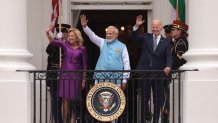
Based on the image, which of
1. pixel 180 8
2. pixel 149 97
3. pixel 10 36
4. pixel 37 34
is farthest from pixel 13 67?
pixel 180 8

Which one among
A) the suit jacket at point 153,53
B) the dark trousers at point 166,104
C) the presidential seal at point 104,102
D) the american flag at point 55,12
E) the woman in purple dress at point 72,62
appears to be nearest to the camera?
the presidential seal at point 104,102

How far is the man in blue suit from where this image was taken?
11.1 m

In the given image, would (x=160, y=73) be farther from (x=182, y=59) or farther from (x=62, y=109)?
(x=62, y=109)

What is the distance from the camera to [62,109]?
37.6ft

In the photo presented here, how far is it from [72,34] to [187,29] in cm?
217

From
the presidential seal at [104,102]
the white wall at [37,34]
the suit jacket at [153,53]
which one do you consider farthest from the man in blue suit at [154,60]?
the white wall at [37,34]

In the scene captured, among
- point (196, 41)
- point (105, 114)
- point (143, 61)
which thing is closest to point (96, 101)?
point (105, 114)

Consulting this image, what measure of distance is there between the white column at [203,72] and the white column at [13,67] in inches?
101

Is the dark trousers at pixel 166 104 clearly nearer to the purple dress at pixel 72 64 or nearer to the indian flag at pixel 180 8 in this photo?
the purple dress at pixel 72 64

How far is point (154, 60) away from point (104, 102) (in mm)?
1142

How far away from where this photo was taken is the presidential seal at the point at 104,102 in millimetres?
10797

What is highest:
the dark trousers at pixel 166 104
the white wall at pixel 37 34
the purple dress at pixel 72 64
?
the white wall at pixel 37 34

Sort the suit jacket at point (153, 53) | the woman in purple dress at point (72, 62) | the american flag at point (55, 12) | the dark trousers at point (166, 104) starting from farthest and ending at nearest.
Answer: the american flag at point (55, 12), the woman in purple dress at point (72, 62), the suit jacket at point (153, 53), the dark trousers at point (166, 104)

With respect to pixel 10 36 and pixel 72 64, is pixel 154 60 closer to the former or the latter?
pixel 72 64
